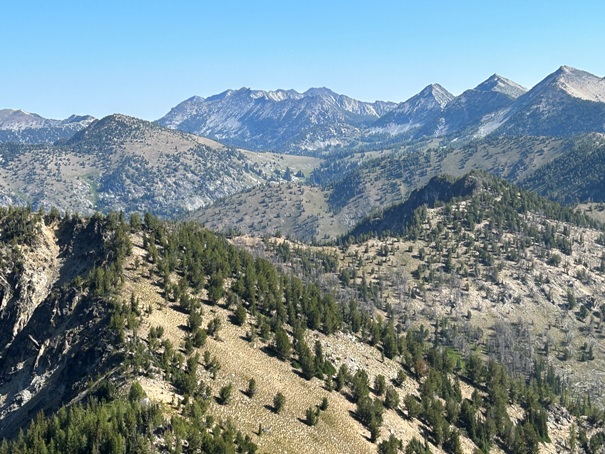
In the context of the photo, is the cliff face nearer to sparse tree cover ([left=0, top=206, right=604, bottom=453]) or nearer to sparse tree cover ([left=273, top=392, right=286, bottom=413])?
sparse tree cover ([left=0, top=206, right=604, bottom=453])

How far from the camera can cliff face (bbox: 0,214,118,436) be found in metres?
101

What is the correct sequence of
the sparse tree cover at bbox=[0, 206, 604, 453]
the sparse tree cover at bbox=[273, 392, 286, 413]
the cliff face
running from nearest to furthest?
the sparse tree cover at bbox=[0, 206, 604, 453], the sparse tree cover at bbox=[273, 392, 286, 413], the cliff face

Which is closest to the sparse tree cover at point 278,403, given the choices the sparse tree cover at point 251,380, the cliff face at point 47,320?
the sparse tree cover at point 251,380

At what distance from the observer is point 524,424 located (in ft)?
434

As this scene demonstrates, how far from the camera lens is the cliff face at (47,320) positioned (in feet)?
333

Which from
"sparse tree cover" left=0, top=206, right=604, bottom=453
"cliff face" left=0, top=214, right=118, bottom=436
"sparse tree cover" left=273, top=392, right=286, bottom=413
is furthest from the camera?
"cliff face" left=0, top=214, right=118, bottom=436

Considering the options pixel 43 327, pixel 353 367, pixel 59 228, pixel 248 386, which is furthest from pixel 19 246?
pixel 353 367

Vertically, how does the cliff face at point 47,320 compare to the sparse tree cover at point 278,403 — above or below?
above

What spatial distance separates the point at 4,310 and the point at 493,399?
4945 inches

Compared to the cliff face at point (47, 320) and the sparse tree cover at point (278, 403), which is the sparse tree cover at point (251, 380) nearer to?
the sparse tree cover at point (278, 403)

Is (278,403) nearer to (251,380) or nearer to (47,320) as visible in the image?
(251,380)

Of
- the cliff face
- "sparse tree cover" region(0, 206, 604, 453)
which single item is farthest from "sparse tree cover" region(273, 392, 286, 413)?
the cliff face

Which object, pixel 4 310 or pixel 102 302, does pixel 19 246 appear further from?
pixel 102 302

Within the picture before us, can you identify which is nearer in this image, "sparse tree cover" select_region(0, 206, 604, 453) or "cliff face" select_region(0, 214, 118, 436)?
"sparse tree cover" select_region(0, 206, 604, 453)
